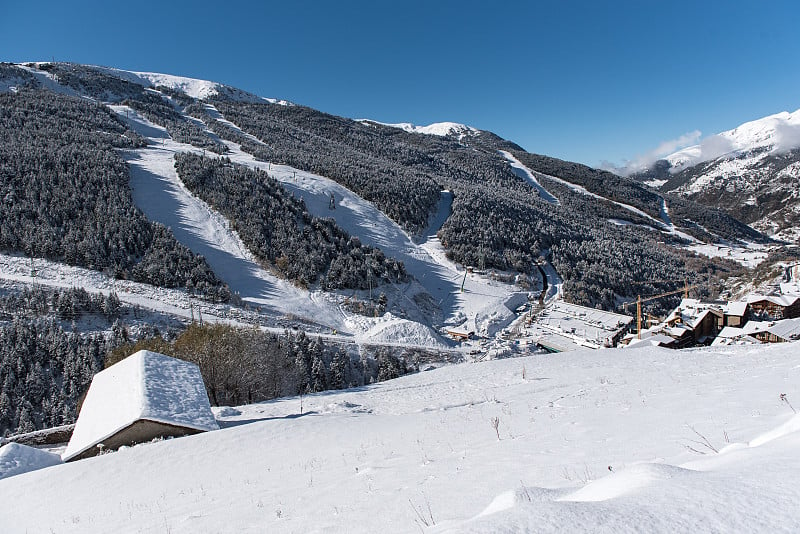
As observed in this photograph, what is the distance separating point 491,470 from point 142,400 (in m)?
12.3

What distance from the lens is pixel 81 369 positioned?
2458 cm

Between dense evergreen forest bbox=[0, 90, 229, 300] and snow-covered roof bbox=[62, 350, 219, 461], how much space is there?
22553 millimetres

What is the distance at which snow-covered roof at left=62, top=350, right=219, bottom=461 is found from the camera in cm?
1308

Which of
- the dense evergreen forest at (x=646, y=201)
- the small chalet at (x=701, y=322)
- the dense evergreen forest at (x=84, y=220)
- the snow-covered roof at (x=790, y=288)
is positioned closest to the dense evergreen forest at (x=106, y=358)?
the dense evergreen forest at (x=84, y=220)

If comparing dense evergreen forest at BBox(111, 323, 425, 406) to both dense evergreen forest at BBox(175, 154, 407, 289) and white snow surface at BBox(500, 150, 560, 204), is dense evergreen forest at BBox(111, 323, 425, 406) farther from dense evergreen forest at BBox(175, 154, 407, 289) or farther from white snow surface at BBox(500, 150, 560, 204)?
white snow surface at BBox(500, 150, 560, 204)

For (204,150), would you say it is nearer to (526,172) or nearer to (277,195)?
(277,195)

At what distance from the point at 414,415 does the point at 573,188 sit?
487 ft

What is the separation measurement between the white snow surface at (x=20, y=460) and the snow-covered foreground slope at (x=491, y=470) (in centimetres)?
118

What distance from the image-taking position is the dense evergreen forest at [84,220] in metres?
38.4

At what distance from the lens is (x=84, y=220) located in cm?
4228

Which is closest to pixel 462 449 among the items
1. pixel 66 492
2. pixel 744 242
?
pixel 66 492

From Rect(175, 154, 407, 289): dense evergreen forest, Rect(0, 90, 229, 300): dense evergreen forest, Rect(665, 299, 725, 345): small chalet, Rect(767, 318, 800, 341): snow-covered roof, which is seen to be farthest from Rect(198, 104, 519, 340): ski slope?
Rect(767, 318, 800, 341): snow-covered roof

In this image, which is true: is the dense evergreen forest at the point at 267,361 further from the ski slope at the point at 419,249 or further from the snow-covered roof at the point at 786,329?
the snow-covered roof at the point at 786,329

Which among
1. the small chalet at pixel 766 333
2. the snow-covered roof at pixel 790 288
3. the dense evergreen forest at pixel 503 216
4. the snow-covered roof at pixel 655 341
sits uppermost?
the dense evergreen forest at pixel 503 216
